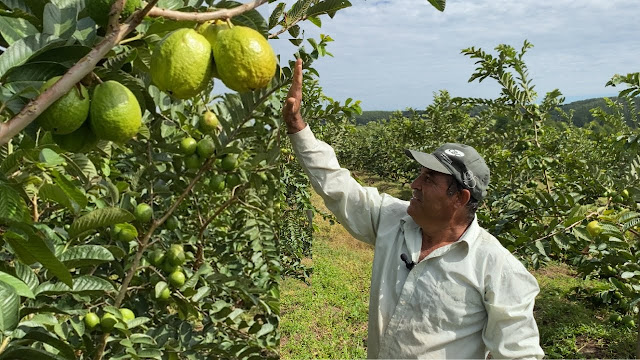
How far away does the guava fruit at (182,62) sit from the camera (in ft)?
2.08

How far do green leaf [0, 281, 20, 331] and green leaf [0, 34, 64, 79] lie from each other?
0.92ft

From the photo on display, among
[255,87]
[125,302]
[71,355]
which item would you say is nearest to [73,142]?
[255,87]

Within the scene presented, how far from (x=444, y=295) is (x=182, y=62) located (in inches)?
50.2

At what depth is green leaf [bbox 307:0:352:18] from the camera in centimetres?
78

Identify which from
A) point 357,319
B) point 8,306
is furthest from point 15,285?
point 357,319

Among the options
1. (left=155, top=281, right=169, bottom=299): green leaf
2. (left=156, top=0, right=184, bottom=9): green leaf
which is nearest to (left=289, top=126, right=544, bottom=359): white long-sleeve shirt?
(left=155, top=281, right=169, bottom=299): green leaf

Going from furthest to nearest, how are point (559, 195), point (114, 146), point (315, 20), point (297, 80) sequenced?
point (559, 195) < point (297, 80) < point (114, 146) < point (315, 20)

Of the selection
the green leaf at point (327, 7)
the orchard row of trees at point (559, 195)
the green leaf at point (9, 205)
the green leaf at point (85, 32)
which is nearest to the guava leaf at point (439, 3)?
the green leaf at point (327, 7)

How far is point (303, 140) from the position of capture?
1740mm

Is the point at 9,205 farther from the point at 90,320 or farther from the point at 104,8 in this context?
the point at 90,320

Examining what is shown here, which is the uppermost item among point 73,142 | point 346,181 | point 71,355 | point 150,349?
point 73,142

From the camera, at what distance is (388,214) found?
1.93 metres

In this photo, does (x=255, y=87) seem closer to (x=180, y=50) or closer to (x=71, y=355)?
(x=180, y=50)

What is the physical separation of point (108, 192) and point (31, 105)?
39.8 inches
